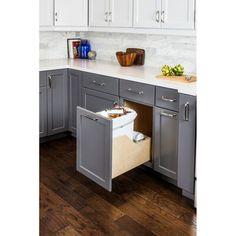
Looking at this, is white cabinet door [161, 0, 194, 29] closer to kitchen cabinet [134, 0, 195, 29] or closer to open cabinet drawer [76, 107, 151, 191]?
kitchen cabinet [134, 0, 195, 29]

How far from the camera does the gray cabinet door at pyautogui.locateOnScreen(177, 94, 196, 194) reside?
2.40 m

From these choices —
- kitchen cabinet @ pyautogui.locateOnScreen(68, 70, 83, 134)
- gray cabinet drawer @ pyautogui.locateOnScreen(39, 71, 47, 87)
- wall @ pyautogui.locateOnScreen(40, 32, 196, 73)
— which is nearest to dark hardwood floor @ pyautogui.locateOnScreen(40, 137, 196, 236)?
kitchen cabinet @ pyautogui.locateOnScreen(68, 70, 83, 134)

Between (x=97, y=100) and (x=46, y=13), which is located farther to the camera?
(x=46, y=13)

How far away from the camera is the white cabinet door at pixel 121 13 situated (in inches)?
131

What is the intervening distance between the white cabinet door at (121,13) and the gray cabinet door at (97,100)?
0.75 meters

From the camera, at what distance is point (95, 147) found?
2484 millimetres

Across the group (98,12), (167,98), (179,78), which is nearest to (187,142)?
(167,98)

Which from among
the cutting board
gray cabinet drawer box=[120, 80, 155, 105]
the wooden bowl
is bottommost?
gray cabinet drawer box=[120, 80, 155, 105]

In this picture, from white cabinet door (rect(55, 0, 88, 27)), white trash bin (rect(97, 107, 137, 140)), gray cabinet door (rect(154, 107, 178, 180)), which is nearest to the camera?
white trash bin (rect(97, 107, 137, 140))

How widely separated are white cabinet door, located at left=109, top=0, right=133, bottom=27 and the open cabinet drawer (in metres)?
Result: 1.29

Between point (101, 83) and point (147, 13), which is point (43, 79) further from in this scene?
point (147, 13)

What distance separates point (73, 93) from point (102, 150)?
59.4 inches

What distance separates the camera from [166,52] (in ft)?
11.0
